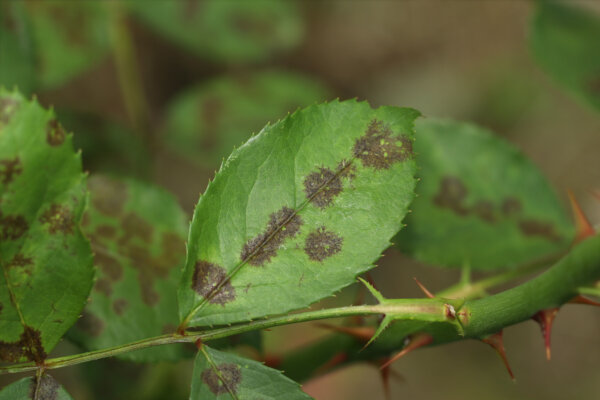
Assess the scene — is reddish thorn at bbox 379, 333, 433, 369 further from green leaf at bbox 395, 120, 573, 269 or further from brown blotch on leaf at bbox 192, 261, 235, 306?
green leaf at bbox 395, 120, 573, 269

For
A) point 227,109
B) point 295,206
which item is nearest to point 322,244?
point 295,206

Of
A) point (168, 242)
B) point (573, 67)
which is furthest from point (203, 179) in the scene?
point (573, 67)

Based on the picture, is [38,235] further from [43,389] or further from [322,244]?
[322,244]

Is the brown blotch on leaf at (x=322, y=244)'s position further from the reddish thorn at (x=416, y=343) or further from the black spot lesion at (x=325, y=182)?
the reddish thorn at (x=416, y=343)

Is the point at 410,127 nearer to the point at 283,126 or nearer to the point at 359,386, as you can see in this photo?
the point at 283,126

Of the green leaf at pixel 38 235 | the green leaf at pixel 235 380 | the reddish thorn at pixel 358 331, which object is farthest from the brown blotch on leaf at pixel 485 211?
the green leaf at pixel 38 235

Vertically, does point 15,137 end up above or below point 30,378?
above

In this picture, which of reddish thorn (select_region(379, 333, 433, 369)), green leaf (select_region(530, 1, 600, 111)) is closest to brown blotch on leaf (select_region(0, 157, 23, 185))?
reddish thorn (select_region(379, 333, 433, 369))
